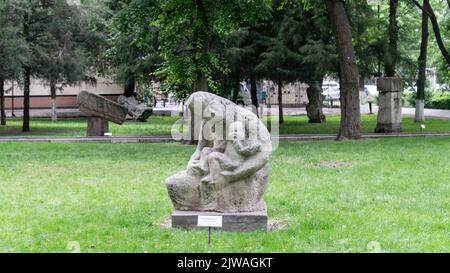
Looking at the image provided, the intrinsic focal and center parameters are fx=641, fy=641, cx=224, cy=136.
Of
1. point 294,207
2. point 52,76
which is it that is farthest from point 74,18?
point 294,207

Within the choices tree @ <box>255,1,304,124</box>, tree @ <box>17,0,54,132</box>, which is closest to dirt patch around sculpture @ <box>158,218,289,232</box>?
tree @ <box>255,1,304,124</box>

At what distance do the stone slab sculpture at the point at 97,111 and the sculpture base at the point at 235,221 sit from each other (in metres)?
16.1

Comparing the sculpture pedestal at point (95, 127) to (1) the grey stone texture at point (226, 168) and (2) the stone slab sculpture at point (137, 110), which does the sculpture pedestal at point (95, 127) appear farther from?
(1) the grey stone texture at point (226, 168)

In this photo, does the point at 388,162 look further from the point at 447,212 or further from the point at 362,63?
the point at 362,63

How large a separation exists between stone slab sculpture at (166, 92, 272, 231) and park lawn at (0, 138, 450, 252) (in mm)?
352

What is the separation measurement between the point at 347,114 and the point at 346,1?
5.31 metres

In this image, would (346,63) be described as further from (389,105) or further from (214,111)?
(214,111)

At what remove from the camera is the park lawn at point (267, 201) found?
738 cm

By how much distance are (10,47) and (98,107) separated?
4.34 meters

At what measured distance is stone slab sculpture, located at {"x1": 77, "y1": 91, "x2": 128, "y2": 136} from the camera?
2356 centimetres

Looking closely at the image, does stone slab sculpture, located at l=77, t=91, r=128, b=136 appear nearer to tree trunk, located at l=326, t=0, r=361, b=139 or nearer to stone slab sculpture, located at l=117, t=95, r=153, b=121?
tree trunk, located at l=326, t=0, r=361, b=139

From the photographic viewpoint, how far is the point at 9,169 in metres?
14.2

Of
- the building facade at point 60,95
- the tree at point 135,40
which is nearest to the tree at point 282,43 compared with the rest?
the tree at point 135,40

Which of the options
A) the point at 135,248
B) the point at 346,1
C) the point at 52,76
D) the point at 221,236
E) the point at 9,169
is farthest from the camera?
the point at 52,76
